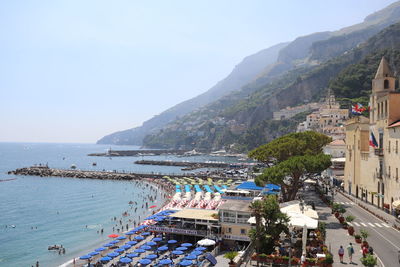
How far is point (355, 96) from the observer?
128 meters

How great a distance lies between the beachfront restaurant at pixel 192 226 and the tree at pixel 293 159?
6784 millimetres

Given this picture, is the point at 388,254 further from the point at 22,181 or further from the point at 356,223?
the point at 22,181

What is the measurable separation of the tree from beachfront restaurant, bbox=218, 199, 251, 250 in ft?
17.2

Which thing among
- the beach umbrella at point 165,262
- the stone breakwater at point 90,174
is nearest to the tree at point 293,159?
the beach umbrella at point 165,262

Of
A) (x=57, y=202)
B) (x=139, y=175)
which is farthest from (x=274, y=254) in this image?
(x=139, y=175)

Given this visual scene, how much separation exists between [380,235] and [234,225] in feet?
38.0

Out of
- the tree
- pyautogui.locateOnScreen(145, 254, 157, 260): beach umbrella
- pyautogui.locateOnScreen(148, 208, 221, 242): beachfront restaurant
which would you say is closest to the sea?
pyautogui.locateOnScreen(148, 208, 221, 242): beachfront restaurant

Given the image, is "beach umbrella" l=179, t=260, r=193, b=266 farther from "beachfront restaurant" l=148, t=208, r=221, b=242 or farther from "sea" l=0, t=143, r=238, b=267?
"sea" l=0, t=143, r=238, b=267

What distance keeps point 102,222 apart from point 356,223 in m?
34.0

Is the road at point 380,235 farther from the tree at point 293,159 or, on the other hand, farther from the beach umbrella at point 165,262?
the beach umbrella at point 165,262

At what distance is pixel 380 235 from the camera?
25.2m

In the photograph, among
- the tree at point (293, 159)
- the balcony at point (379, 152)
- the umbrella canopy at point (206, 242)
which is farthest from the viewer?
the balcony at point (379, 152)

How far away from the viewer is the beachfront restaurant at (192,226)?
32250 millimetres

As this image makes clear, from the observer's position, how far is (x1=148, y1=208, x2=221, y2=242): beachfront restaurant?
106 feet
